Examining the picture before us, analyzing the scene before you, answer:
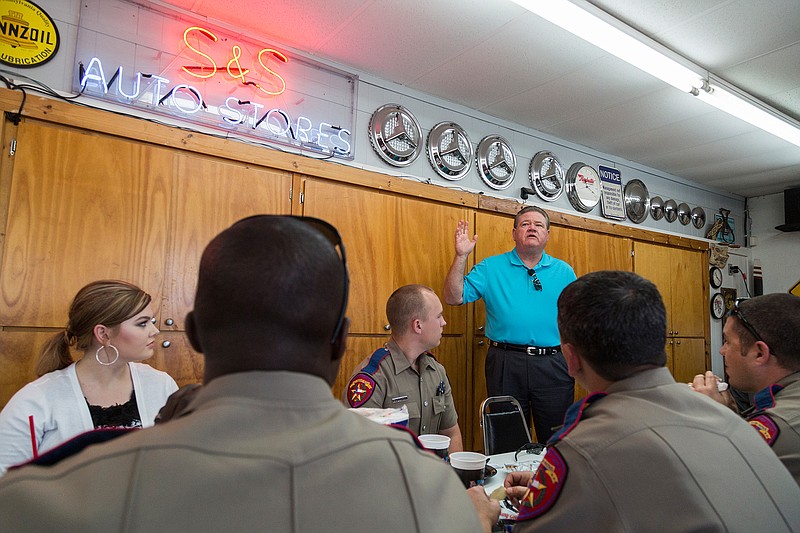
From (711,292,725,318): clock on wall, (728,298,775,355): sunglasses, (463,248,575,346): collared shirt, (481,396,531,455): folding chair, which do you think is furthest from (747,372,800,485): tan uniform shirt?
(711,292,725,318): clock on wall

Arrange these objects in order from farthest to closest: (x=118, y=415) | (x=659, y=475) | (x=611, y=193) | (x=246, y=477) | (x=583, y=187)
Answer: (x=611, y=193)
(x=583, y=187)
(x=118, y=415)
(x=659, y=475)
(x=246, y=477)

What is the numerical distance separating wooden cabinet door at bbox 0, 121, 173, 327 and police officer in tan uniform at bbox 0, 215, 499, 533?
2130 millimetres

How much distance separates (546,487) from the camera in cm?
108

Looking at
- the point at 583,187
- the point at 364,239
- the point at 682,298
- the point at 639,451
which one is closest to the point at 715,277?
the point at 682,298

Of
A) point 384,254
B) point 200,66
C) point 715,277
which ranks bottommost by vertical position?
point 384,254

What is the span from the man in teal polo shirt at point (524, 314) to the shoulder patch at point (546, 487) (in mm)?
2399

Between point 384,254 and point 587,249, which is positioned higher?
point 587,249

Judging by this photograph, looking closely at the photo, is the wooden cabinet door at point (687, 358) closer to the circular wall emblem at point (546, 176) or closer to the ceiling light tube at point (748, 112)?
the circular wall emblem at point (546, 176)

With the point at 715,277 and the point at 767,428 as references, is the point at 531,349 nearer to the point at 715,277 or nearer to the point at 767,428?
the point at 767,428

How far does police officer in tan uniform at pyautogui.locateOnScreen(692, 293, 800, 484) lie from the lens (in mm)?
1674

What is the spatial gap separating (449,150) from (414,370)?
2252 millimetres

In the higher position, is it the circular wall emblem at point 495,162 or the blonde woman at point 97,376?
the circular wall emblem at point 495,162

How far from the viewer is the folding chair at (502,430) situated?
2.51 metres

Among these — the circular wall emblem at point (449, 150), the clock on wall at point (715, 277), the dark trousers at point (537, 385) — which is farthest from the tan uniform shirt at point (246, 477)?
the clock on wall at point (715, 277)
